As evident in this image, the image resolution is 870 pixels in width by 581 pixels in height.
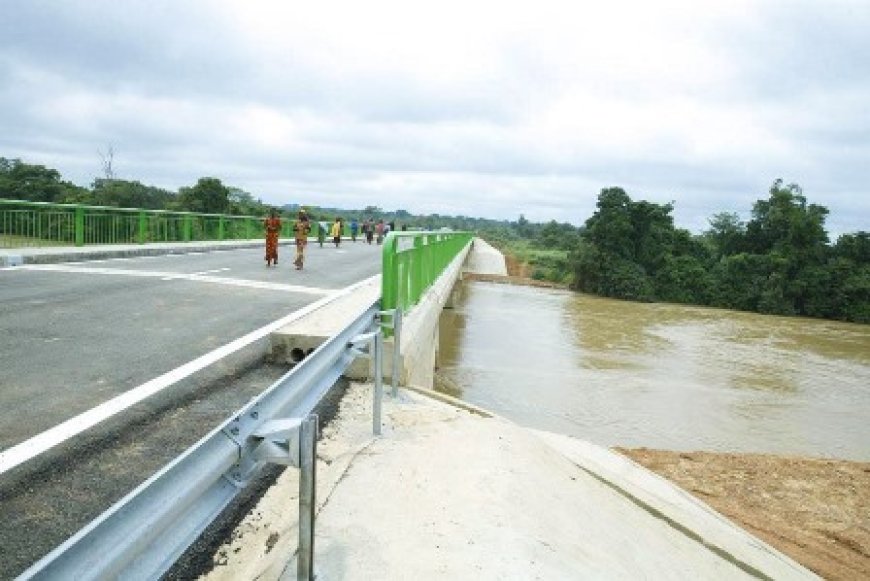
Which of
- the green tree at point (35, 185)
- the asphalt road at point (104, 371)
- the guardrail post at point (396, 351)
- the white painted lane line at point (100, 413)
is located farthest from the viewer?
the green tree at point (35, 185)

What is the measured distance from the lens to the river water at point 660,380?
1373 cm

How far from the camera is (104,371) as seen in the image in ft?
17.7

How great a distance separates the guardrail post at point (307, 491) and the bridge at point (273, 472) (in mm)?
55


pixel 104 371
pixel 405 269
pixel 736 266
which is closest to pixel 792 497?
pixel 405 269

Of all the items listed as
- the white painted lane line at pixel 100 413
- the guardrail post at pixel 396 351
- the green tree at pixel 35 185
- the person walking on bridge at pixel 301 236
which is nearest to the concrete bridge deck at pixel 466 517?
the guardrail post at pixel 396 351

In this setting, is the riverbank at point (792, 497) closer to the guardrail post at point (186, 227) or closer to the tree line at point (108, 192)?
the guardrail post at point (186, 227)

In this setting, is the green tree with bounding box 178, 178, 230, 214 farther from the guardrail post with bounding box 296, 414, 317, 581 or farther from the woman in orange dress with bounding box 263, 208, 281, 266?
the guardrail post with bounding box 296, 414, 317, 581

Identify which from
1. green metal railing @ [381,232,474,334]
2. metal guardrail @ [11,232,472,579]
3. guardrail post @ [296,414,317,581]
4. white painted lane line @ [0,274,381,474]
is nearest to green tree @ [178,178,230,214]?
green metal railing @ [381,232,474,334]

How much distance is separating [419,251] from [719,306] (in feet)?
161

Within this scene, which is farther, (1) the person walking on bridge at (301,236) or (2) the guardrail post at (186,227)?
Result: (2) the guardrail post at (186,227)

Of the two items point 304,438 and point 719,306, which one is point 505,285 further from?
point 304,438

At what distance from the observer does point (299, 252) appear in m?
15.4

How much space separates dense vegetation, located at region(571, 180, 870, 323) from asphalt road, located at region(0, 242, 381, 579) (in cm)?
4274

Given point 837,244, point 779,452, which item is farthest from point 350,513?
point 837,244
